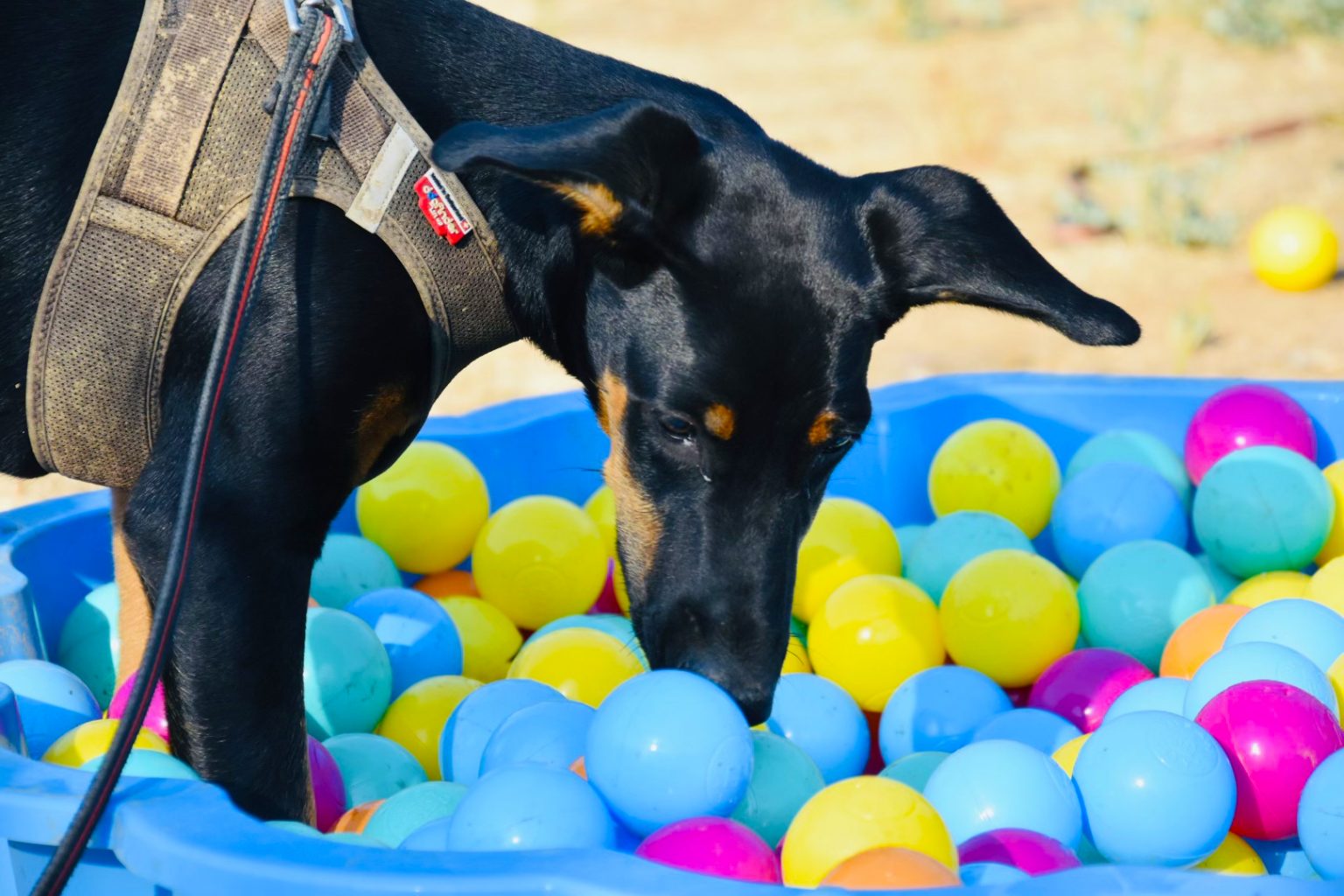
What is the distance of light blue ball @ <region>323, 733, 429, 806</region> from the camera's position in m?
3.49

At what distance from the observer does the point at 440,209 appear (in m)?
2.94

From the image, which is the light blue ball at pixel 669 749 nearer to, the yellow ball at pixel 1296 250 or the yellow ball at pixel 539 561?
the yellow ball at pixel 539 561

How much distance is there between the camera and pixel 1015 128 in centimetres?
993

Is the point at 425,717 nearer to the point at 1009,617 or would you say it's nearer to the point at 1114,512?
the point at 1009,617

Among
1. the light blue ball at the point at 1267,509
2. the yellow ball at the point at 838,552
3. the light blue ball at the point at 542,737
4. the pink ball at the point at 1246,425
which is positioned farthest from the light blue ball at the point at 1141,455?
the light blue ball at the point at 542,737

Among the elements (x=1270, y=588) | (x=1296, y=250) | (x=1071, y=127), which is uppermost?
(x=1071, y=127)

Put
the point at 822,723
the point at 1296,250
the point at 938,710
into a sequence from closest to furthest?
1. the point at 822,723
2. the point at 938,710
3. the point at 1296,250

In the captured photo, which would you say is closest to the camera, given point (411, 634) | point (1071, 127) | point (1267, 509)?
point (411, 634)

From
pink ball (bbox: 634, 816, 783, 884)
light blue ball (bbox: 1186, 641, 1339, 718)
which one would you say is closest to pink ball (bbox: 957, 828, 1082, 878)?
pink ball (bbox: 634, 816, 783, 884)

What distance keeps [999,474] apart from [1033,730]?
133cm

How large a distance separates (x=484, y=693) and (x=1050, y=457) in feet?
7.30

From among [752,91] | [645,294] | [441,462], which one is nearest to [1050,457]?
[441,462]

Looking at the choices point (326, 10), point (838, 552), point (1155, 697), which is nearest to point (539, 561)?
point (838, 552)

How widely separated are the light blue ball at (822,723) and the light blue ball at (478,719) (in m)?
0.53
